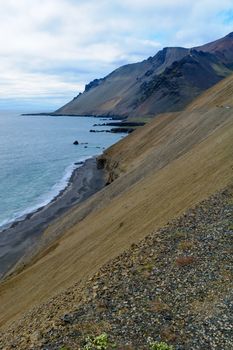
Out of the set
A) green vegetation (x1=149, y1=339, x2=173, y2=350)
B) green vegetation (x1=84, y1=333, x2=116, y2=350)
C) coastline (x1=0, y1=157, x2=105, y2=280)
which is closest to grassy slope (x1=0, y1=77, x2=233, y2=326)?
coastline (x1=0, y1=157, x2=105, y2=280)

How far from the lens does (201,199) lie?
66.6 feet

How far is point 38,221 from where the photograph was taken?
4119cm

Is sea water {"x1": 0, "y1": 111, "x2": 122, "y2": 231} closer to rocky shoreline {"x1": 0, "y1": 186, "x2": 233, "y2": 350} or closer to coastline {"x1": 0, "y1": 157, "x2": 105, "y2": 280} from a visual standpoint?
coastline {"x1": 0, "y1": 157, "x2": 105, "y2": 280}

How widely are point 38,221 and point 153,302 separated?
31.1 meters

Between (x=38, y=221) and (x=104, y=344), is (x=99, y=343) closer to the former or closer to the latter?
(x=104, y=344)

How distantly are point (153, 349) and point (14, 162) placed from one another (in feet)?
246

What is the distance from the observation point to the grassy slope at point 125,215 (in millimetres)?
18375

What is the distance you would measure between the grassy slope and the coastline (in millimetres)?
2849

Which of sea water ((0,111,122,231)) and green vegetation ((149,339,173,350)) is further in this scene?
sea water ((0,111,122,231))

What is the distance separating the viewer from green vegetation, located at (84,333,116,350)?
960cm

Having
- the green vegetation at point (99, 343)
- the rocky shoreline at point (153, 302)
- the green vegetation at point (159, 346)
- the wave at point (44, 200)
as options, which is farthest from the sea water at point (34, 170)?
the green vegetation at point (159, 346)

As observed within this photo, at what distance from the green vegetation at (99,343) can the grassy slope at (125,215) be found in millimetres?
6103

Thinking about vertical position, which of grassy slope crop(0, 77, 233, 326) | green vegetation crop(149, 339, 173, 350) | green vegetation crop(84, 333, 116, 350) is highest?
green vegetation crop(84, 333, 116, 350)

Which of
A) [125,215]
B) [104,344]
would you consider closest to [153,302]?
[104,344]
